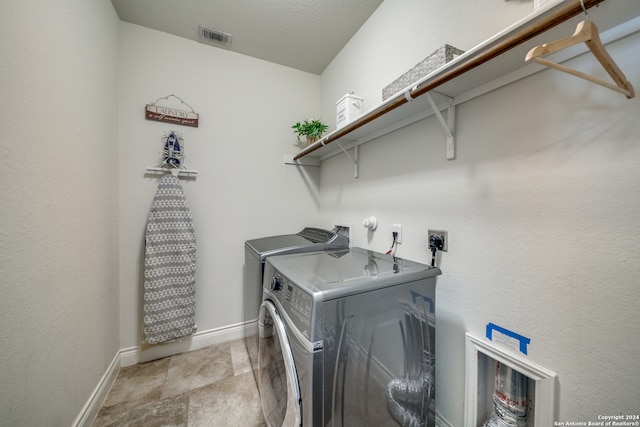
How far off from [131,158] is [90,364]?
1356mm

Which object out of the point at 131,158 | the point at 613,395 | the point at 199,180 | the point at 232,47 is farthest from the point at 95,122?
the point at 613,395

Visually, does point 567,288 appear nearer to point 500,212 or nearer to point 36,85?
point 500,212

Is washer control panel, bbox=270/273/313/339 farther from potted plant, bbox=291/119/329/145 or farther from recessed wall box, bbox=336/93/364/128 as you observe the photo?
potted plant, bbox=291/119/329/145

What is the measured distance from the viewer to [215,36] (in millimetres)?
1854

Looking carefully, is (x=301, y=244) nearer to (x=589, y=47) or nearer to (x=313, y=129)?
(x=313, y=129)

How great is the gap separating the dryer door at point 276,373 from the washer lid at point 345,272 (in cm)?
21

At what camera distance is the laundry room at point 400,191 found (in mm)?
679

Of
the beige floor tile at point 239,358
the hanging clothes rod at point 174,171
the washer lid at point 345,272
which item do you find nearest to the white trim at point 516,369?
the washer lid at point 345,272

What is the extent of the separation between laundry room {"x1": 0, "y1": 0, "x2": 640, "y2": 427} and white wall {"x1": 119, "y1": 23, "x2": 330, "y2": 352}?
2 cm

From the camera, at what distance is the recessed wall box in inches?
62.0

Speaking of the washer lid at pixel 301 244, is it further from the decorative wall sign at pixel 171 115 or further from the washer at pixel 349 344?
the decorative wall sign at pixel 171 115

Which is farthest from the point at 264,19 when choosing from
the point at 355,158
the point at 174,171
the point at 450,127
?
the point at 450,127

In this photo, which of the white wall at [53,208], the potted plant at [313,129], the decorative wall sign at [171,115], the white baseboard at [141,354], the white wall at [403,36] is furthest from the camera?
the potted plant at [313,129]

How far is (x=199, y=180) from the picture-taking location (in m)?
1.91
